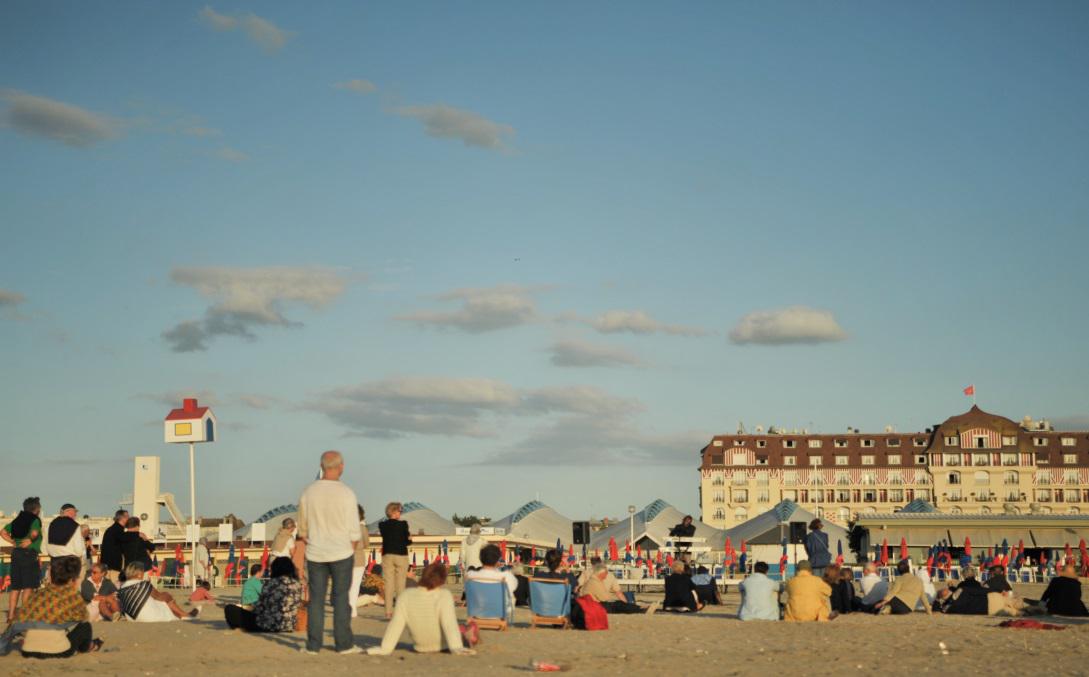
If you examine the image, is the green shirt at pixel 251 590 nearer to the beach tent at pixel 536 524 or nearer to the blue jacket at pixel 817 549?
the blue jacket at pixel 817 549

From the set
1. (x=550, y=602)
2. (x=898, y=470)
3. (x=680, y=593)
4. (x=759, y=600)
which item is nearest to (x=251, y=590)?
(x=550, y=602)

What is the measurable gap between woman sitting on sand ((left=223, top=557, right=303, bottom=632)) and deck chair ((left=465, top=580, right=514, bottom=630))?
193cm

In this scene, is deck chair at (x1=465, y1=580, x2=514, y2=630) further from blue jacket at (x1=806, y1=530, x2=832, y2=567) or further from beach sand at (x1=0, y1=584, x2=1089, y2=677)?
blue jacket at (x1=806, y1=530, x2=832, y2=567)

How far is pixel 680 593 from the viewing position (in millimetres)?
19859

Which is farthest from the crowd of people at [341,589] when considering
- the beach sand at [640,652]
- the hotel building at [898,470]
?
the hotel building at [898,470]

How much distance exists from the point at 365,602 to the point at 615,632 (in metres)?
5.32

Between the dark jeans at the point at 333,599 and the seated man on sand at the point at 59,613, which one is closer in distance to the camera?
the dark jeans at the point at 333,599

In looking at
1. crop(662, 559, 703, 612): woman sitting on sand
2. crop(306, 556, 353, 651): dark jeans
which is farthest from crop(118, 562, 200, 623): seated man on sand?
crop(662, 559, 703, 612): woman sitting on sand

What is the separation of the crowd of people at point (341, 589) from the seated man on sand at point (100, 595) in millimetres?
18

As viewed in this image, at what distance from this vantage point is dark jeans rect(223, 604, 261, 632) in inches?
511

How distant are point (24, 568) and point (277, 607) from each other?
369 centimetres

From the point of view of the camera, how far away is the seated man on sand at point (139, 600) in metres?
14.8

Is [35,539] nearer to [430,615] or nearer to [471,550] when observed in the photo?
[430,615]

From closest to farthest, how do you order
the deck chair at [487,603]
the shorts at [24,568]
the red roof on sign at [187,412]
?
the deck chair at [487,603] < the shorts at [24,568] < the red roof on sign at [187,412]
